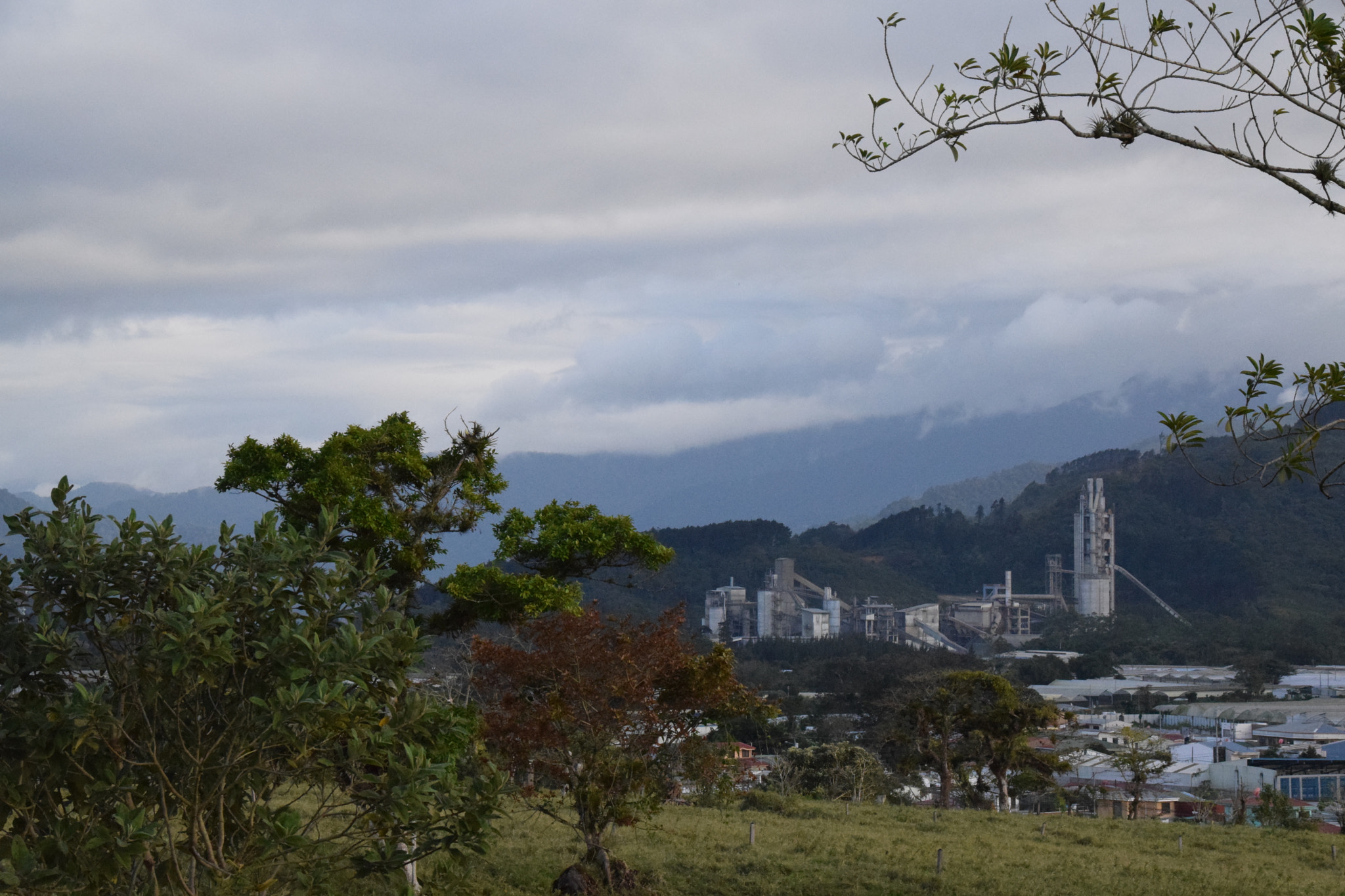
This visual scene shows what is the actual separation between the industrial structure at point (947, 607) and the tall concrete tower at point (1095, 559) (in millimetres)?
63

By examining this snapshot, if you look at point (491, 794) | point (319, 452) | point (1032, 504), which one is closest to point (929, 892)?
point (319, 452)

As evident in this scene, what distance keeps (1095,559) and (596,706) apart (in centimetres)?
10911

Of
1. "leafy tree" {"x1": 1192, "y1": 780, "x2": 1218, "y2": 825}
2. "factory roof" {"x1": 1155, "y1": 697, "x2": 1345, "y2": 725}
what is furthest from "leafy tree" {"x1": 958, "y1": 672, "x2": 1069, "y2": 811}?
"factory roof" {"x1": 1155, "y1": 697, "x2": 1345, "y2": 725}

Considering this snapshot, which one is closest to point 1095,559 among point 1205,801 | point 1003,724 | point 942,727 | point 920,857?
point 1205,801

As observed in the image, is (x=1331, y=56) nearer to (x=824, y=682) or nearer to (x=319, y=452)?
(x=319, y=452)

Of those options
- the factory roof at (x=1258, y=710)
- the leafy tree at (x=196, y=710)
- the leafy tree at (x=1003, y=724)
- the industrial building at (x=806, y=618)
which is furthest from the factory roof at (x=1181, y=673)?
the leafy tree at (x=196, y=710)

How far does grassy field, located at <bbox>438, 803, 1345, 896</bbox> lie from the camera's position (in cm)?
1213

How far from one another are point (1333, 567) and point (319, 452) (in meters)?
119

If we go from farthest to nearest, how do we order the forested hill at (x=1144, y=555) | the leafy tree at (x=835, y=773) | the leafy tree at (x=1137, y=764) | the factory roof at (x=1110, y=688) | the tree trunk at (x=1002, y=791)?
the forested hill at (x=1144, y=555) < the factory roof at (x=1110, y=688) < the tree trunk at (x=1002, y=791) < the leafy tree at (x=835, y=773) < the leafy tree at (x=1137, y=764)

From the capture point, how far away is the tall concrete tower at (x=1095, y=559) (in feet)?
366

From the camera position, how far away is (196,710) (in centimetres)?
473

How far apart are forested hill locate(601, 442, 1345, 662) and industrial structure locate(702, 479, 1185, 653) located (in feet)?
14.3

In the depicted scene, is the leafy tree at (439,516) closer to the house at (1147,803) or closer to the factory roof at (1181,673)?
the house at (1147,803)

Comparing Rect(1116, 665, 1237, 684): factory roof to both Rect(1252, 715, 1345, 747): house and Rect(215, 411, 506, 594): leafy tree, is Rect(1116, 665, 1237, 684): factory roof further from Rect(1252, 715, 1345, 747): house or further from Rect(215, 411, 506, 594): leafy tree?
Rect(215, 411, 506, 594): leafy tree
